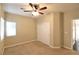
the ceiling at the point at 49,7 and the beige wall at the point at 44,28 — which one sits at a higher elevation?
the ceiling at the point at 49,7

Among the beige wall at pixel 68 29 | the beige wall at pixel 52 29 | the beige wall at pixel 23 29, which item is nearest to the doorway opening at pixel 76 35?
the beige wall at pixel 68 29

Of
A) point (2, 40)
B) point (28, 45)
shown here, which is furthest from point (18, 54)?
point (2, 40)

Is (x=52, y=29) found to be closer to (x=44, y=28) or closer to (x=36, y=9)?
(x=44, y=28)

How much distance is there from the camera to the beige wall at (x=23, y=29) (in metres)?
1.77

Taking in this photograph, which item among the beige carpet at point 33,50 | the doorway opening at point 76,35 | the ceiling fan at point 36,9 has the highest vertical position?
the ceiling fan at point 36,9

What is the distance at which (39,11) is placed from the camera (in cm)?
178

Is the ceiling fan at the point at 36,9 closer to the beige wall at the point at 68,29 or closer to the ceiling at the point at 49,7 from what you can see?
the ceiling at the point at 49,7

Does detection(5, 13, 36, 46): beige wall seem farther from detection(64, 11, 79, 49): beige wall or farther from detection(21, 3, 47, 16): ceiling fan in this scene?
detection(64, 11, 79, 49): beige wall

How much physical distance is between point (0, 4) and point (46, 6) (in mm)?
695

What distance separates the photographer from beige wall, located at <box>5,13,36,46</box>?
5.80ft

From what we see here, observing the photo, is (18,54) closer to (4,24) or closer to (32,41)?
(32,41)

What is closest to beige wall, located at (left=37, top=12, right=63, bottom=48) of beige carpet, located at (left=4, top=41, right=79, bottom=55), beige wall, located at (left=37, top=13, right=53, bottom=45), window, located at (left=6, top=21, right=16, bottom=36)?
beige wall, located at (left=37, top=13, right=53, bottom=45)

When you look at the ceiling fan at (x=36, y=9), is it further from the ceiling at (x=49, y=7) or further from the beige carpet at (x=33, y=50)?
the beige carpet at (x=33, y=50)

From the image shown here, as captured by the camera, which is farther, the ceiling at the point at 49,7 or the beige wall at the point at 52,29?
the beige wall at the point at 52,29
